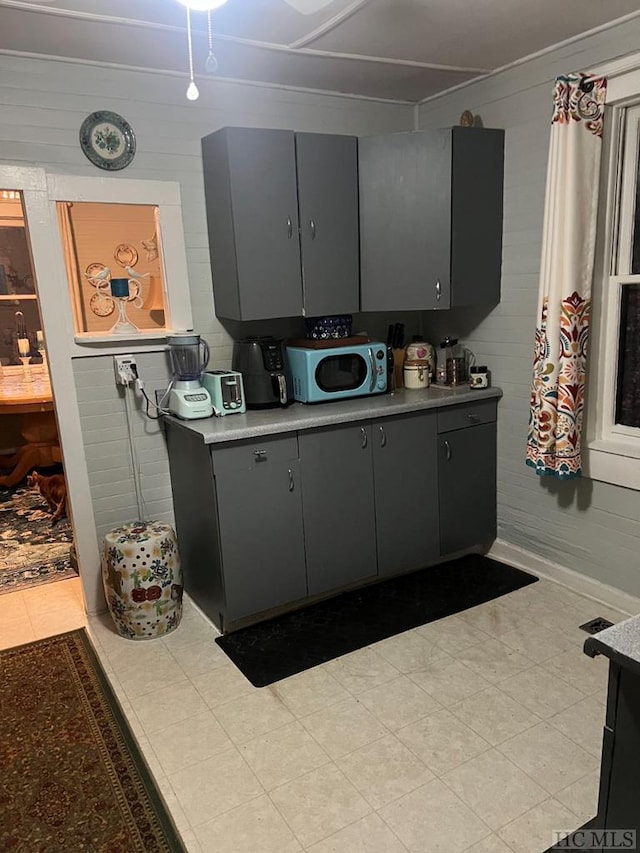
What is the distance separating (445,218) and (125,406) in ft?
5.76

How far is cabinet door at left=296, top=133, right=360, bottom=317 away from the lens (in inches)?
114

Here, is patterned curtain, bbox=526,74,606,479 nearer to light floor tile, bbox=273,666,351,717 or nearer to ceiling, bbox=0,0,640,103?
ceiling, bbox=0,0,640,103

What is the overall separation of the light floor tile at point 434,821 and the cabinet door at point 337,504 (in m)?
1.15

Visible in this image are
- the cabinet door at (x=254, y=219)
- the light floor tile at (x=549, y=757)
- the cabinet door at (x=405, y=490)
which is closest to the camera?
the light floor tile at (x=549, y=757)

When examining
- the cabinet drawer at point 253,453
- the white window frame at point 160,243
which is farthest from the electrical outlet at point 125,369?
the cabinet drawer at point 253,453

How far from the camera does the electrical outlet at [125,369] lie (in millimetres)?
2881

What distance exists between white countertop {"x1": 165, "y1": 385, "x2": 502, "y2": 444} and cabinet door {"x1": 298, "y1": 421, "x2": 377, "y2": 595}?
0.07m

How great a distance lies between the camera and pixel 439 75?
3.04m

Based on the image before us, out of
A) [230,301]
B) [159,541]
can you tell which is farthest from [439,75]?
[159,541]

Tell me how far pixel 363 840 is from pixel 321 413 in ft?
5.39

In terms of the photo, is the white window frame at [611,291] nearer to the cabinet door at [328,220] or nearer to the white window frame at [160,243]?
the cabinet door at [328,220]

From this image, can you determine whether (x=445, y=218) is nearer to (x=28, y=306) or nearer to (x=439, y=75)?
(x=439, y=75)

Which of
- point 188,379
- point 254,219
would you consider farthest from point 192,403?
point 254,219

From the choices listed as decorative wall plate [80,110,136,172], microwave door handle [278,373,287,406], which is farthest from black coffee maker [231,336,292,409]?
decorative wall plate [80,110,136,172]
